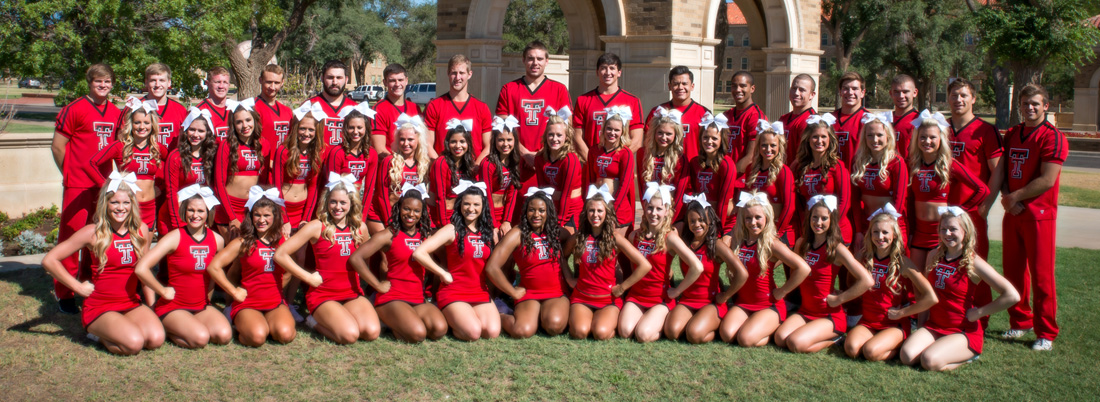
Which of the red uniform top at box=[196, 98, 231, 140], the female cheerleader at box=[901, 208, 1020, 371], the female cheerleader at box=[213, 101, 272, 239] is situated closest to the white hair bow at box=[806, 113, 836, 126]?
the female cheerleader at box=[901, 208, 1020, 371]

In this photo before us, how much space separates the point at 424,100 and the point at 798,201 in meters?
37.8

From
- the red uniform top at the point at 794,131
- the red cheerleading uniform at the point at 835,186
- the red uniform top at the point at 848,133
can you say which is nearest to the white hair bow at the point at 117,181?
the red cheerleading uniform at the point at 835,186

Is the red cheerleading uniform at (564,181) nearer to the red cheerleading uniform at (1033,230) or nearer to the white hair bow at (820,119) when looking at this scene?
the white hair bow at (820,119)

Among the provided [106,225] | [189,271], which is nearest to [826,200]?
[189,271]

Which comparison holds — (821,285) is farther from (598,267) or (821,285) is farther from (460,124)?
(460,124)

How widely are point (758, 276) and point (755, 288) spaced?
96 millimetres

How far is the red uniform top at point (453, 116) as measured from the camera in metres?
6.59

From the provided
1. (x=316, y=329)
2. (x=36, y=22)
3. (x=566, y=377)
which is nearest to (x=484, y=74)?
(x=36, y=22)

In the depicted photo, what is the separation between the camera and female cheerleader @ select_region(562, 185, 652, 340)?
18.0 feet

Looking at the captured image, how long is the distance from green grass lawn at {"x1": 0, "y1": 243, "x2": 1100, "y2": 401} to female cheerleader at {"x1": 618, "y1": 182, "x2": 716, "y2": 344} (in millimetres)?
147

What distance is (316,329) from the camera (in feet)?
17.9

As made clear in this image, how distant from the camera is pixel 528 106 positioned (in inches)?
268

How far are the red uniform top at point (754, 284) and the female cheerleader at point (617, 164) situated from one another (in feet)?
2.93

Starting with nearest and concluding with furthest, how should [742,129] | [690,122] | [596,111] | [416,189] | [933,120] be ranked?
[933,120] < [416,189] < [742,129] < [690,122] < [596,111]
